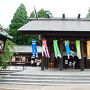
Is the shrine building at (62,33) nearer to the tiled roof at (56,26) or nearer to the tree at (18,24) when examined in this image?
the tiled roof at (56,26)

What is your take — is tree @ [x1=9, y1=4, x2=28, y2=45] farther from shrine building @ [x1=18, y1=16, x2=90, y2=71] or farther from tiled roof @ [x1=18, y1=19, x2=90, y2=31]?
tiled roof @ [x1=18, y1=19, x2=90, y2=31]

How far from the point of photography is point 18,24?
34.9m

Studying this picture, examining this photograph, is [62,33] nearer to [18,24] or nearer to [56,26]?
[56,26]

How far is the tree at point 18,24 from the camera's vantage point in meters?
33.4

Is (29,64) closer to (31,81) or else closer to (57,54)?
(57,54)

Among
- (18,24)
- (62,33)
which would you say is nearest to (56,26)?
(62,33)

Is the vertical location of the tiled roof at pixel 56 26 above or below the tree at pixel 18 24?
below

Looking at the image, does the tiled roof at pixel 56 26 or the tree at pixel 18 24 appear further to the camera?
the tree at pixel 18 24

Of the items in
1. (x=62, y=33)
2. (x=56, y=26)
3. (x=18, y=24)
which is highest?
(x=18, y=24)

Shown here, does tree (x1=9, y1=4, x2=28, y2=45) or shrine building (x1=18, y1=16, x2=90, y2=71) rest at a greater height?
tree (x1=9, y1=4, x2=28, y2=45)

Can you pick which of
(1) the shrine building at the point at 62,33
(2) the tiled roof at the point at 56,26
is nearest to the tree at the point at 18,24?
(1) the shrine building at the point at 62,33

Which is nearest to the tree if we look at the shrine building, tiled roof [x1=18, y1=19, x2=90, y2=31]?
the shrine building

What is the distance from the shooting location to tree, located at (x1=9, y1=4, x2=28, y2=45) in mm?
33412

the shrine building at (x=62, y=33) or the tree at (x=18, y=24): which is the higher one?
the tree at (x=18, y=24)
